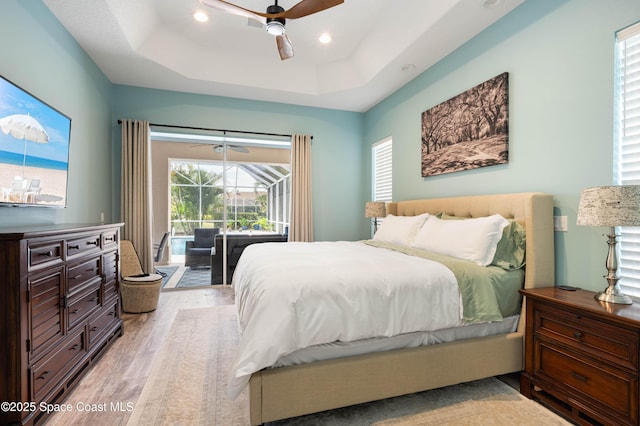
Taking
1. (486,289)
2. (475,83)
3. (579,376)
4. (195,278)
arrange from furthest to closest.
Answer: (195,278), (475,83), (486,289), (579,376)

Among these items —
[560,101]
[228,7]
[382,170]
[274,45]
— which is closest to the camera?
[560,101]

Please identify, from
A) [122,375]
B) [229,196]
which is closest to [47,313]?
[122,375]

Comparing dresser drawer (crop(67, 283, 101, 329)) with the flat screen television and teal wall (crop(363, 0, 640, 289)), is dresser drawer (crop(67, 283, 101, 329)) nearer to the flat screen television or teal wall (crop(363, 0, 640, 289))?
the flat screen television

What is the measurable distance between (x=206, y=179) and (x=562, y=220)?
4736mm

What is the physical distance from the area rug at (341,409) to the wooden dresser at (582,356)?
0.51 feet

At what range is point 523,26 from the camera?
2566 mm

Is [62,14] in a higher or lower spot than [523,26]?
higher

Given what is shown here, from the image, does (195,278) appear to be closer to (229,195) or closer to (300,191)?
(229,195)

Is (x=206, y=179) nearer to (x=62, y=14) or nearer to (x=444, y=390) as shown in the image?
(x=62, y=14)

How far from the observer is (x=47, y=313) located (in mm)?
1797

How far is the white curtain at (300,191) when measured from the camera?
16.3ft

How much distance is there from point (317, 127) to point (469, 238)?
3.45 metres

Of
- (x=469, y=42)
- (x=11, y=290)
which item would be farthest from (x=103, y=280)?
(x=469, y=42)

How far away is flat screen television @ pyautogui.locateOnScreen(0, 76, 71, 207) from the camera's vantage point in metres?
1.94
